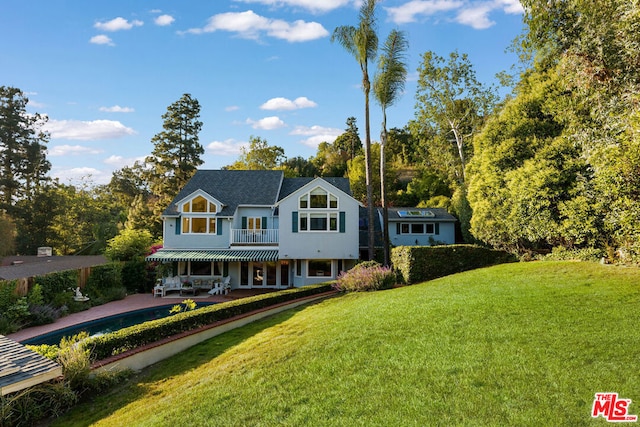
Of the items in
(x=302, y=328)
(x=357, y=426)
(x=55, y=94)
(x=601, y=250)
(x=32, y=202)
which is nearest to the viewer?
(x=357, y=426)

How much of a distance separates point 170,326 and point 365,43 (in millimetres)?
20131

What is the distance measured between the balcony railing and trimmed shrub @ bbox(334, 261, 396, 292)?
763cm

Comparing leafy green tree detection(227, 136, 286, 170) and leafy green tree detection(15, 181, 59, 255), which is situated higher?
leafy green tree detection(227, 136, 286, 170)

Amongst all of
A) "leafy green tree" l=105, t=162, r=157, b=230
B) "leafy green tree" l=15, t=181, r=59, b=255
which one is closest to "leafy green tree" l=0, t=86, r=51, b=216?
"leafy green tree" l=15, t=181, r=59, b=255

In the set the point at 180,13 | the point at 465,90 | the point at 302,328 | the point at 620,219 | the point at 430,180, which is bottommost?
the point at 302,328

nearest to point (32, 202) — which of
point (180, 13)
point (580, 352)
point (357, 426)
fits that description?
point (180, 13)

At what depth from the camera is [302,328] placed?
1184 cm

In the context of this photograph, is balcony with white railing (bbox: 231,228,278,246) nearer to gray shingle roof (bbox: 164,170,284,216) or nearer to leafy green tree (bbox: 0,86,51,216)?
gray shingle roof (bbox: 164,170,284,216)

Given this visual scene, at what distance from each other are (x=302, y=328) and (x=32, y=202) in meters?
34.6

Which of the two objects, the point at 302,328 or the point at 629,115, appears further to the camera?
the point at 302,328

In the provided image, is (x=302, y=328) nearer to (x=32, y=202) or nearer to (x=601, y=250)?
(x=601, y=250)

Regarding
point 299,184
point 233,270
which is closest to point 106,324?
point 233,270

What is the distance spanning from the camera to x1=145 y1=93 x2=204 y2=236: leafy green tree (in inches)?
1686

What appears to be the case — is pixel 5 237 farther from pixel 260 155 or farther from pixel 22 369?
pixel 260 155
